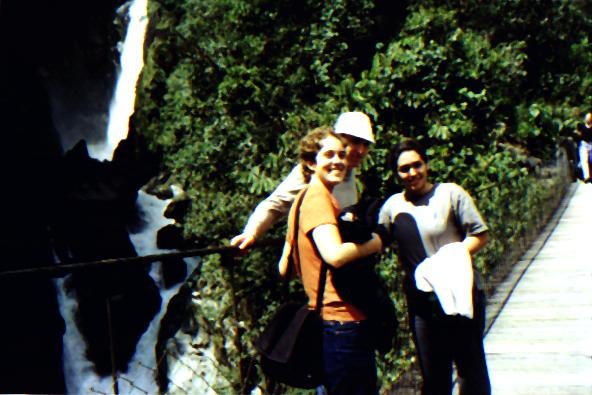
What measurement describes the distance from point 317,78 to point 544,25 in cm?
768

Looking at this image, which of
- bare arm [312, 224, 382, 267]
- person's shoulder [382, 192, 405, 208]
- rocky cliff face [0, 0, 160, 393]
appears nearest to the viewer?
bare arm [312, 224, 382, 267]

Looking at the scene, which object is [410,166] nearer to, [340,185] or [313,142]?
[340,185]

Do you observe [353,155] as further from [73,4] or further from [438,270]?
[73,4]

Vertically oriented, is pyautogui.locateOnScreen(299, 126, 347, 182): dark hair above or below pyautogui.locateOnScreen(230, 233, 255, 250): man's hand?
above

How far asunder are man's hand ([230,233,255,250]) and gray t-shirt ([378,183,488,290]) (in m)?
0.67

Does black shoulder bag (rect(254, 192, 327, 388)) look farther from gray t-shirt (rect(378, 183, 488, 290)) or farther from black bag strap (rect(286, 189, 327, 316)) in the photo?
gray t-shirt (rect(378, 183, 488, 290))

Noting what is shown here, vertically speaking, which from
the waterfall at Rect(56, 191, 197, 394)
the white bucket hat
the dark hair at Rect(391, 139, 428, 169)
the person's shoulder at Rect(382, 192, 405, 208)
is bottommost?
the waterfall at Rect(56, 191, 197, 394)

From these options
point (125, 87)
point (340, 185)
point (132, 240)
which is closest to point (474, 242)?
point (340, 185)

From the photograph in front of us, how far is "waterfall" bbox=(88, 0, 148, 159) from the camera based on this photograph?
20875 millimetres

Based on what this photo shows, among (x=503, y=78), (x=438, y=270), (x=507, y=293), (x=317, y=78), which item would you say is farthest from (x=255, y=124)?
(x=438, y=270)

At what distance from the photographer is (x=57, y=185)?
1916 centimetres

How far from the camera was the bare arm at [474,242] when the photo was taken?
413 centimetres

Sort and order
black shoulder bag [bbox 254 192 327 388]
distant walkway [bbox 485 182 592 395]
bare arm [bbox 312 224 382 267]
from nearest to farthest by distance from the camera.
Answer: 1. bare arm [bbox 312 224 382 267]
2. black shoulder bag [bbox 254 192 327 388]
3. distant walkway [bbox 485 182 592 395]

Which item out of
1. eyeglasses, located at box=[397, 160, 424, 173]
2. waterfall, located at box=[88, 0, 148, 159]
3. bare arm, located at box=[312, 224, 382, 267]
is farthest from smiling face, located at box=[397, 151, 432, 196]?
waterfall, located at box=[88, 0, 148, 159]
